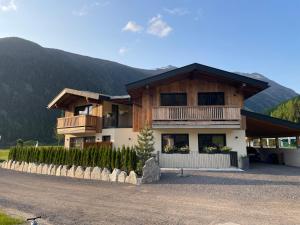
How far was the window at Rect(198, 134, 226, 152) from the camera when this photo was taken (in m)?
21.5

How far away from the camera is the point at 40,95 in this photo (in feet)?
277

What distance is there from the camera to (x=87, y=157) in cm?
1717

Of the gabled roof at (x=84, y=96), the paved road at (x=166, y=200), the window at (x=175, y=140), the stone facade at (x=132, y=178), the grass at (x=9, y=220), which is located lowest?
the grass at (x=9, y=220)

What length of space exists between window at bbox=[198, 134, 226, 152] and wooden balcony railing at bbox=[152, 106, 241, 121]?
1.77 metres

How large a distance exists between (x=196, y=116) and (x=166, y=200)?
11.5 meters

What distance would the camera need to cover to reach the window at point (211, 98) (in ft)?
73.3

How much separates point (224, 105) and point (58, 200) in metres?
15.1

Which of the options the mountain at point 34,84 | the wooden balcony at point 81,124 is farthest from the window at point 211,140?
the mountain at point 34,84

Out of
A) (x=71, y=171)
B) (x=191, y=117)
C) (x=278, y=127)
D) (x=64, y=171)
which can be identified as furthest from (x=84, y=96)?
(x=278, y=127)

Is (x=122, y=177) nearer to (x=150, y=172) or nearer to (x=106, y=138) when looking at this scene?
(x=150, y=172)

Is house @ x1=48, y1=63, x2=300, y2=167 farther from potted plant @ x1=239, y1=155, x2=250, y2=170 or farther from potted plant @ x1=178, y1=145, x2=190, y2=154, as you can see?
potted plant @ x1=239, y1=155, x2=250, y2=170

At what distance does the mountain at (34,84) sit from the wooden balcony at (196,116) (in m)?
53.6

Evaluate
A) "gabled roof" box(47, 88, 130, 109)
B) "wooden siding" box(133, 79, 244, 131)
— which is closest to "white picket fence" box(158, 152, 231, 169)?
"wooden siding" box(133, 79, 244, 131)

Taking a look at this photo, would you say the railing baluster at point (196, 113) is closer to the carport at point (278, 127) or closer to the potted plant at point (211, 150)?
the carport at point (278, 127)
